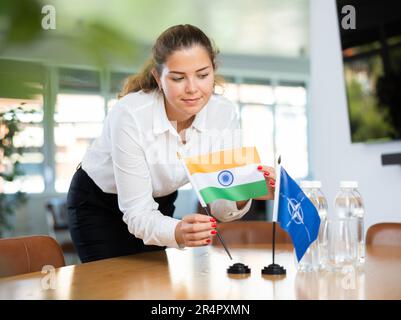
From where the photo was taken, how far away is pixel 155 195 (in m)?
2.12

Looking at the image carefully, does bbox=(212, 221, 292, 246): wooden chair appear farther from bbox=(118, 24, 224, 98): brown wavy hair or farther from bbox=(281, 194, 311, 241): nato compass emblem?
bbox=(281, 194, 311, 241): nato compass emblem

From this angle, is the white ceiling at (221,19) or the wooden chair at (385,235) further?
the wooden chair at (385,235)

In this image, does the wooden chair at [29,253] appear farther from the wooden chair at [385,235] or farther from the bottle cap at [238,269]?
the wooden chair at [385,235]

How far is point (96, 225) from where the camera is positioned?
205 cm

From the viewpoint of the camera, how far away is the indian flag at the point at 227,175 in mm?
1570

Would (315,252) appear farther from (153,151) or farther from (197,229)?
(153,151)

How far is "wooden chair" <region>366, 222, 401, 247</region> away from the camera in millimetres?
2384

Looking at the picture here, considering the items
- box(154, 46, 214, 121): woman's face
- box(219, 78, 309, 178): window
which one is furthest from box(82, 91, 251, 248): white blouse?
box(219, 78, 309, 178): window

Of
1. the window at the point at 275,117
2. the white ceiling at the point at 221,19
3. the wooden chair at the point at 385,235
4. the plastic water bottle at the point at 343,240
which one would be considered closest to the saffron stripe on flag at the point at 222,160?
the plastic water bottle at the point at 343,240

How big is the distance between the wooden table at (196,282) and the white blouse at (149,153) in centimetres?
13
